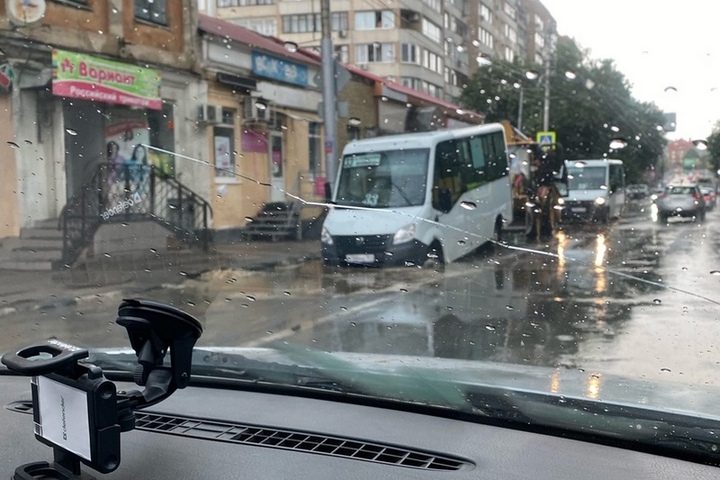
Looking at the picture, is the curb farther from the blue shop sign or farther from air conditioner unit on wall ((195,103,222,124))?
the blue shop sign

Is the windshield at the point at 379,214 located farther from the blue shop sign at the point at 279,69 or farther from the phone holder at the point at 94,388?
the phone holder at the point at 94,388

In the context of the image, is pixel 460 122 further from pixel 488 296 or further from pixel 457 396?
pixel 457 396

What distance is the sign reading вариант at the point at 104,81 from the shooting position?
711 centimetres

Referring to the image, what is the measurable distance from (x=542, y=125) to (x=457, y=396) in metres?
3.22

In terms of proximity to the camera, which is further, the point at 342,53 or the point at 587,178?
the point at 587,178

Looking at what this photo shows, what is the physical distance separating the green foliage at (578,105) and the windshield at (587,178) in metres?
0.15

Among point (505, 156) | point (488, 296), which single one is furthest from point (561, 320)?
point (505, 156)

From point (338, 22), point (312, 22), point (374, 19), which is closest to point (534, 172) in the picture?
point (374, 19)

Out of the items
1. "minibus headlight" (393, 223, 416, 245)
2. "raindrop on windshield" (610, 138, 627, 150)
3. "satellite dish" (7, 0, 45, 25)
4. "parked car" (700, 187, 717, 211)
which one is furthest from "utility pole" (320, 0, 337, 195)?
"satellite dish" (7, 0, 45, 25)

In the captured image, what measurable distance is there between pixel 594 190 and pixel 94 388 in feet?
15.8

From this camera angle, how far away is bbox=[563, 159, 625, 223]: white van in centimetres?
553

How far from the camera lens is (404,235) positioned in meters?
3.87

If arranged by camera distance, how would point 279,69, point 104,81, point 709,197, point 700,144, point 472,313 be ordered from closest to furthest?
1. point 472,313
2. point 700,144
3. point 279,69
4. point 709,197
5. point 104,81

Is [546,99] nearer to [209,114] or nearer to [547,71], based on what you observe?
[547,71]
